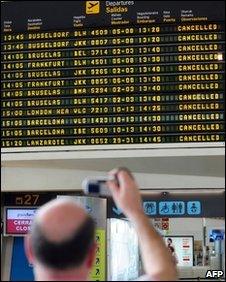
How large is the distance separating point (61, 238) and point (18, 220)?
4765mm

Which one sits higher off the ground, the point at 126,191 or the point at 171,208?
the point at 126,191

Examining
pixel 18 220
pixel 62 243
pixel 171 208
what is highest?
pixel 62 243

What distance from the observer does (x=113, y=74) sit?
12.9 feet

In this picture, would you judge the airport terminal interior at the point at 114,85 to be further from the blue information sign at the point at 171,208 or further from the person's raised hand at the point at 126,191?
the person's raised hand at the point at 126,191

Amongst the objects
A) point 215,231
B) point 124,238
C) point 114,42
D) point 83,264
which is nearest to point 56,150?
point 114,42

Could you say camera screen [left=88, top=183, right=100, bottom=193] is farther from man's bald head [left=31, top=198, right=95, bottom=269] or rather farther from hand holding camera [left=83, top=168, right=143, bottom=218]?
man's bald head [left=31, top=198, right=95, bottom=269]

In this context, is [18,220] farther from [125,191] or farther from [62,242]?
[62,242]

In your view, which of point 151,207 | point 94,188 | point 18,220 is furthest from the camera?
point 18,220

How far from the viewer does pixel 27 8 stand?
4066mm

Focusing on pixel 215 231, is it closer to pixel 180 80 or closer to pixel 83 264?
pixel 180 80

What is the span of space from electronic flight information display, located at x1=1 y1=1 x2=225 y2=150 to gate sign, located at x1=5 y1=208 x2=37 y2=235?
5.63ft

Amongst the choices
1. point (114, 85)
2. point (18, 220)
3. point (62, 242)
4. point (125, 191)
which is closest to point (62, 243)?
point (62, 242)

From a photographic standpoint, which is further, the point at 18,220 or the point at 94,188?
the point at 18,220

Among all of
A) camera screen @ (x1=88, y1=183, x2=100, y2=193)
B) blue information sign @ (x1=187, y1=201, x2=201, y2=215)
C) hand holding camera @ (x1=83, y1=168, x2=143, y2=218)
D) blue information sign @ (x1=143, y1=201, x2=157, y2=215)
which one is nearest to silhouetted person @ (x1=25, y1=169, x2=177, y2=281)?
hand holding camera @ (x1=83, y1=168, x2=143, y2=218)
